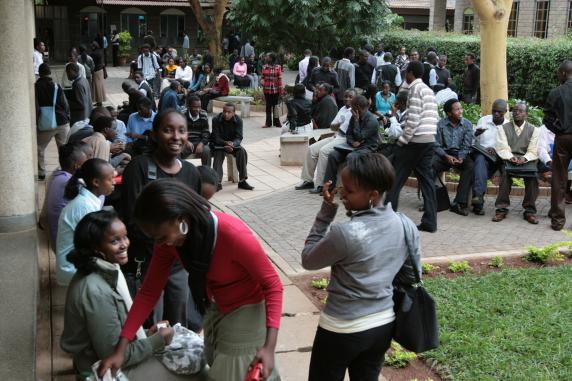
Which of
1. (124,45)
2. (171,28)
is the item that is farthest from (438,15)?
(124,45)

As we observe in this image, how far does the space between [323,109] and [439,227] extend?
5031 millimetres

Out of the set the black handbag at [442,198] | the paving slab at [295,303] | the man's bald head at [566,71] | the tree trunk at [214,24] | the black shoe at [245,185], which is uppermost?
the tree trunk at [214,24]

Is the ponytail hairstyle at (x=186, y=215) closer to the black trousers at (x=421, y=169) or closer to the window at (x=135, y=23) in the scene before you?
the black trousers at (x=421, y=169)

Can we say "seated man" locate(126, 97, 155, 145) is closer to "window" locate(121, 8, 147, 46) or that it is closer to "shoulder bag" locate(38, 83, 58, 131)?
"shoulder bag" locate(38, 83, 58, 131)

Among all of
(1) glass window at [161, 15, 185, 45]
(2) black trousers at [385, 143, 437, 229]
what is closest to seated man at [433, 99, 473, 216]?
(2) black trousers at [385, 143, 437, 229]

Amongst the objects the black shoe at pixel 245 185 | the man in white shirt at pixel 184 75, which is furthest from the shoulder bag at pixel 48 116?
the man in white shirt at pixel 184 75

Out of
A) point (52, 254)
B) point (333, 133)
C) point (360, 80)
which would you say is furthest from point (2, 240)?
point (360, 80)

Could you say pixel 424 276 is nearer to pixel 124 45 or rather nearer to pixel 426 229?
pixel 426 229

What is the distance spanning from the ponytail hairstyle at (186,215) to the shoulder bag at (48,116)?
28.1 feet

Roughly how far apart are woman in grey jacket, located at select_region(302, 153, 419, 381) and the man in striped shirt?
522cm

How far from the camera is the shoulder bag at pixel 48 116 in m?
11.1

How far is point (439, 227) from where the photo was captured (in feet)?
30.6

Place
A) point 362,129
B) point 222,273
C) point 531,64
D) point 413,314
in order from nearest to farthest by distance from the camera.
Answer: point 222,273 < point 413,314 < point 362,129 < point 531,64

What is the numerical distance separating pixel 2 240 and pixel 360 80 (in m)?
12.8
